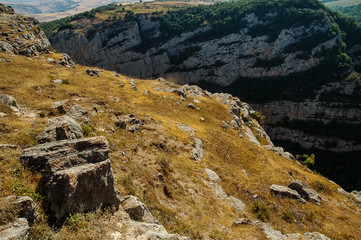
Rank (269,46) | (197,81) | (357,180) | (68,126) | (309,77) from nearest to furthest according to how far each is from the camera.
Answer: (68,126) < (357,180) < (309,77) < (269,46) < (197,81)

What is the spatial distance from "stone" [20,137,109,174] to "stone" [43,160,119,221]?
0.40 m

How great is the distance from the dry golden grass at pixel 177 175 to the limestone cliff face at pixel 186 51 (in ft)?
383

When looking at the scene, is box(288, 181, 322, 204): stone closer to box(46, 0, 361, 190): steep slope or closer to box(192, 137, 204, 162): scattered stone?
A: box(192, 137, 204, 162): scattered stone

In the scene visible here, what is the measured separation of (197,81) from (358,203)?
5153 inches

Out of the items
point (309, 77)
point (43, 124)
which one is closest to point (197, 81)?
point (309, 77)

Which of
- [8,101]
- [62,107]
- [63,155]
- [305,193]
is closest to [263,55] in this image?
[305,193]

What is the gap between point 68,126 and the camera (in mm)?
16375

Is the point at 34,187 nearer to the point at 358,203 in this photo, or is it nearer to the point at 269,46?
Result: the point at 358,203

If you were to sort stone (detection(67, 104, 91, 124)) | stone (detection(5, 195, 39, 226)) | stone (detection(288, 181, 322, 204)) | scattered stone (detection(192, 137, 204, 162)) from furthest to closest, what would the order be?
scattered stone (detection(192, 137, 204, 162)), stone (detection(288, 181, 322, 204)), stone (detection(67, 104, 91, 124)), stone (detection(5, 195, 39, 226))

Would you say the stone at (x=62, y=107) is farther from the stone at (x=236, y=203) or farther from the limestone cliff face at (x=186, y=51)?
the limestone cliff face at (x=186, y=51)

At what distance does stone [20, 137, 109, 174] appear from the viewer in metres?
10.3

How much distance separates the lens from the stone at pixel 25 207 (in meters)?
8.17

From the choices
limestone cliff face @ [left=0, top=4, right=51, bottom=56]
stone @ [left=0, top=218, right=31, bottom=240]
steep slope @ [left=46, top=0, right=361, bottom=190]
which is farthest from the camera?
steep slope @ [left=46, top=0, right=361, bottom=190]

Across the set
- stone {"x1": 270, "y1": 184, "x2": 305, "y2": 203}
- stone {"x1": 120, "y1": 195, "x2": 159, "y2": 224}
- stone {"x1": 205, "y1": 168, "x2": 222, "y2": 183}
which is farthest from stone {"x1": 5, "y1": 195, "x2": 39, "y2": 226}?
stone {"x1": 270, "y1": 184, "x2": 305, "y2": 203}
